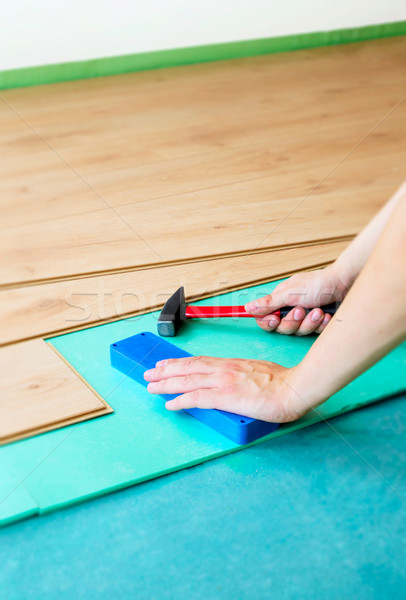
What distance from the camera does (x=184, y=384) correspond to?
114 cm

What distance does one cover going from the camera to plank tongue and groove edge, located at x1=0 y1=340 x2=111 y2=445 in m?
1.15

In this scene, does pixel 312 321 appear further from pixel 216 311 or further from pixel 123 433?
pixel 123 433

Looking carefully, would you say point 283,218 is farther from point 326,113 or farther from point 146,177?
point 326,113

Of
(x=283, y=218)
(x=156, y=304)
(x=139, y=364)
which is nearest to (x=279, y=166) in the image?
(x=283, y=218)

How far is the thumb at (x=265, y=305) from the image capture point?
4.63 feet

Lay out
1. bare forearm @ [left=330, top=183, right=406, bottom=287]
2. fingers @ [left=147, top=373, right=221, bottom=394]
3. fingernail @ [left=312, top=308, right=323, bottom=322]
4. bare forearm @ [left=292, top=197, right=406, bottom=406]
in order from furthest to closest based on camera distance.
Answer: fingernail @ [left=312, top=308, right=323, bottom=322], bare forearm @ [left=330, top=183, right=406, bottom=287], fingers @ [left=147, top=373, right=221, bottom=394], bare forearm @ [left=292, top=197, right=406, bottom=406]

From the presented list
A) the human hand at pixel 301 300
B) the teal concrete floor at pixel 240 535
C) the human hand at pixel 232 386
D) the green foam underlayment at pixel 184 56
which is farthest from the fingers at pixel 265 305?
the green foam underlayment at pixel 184 56

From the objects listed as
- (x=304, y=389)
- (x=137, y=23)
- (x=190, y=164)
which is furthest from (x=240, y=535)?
(x=137, y=23)

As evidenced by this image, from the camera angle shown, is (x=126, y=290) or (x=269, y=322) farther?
(x=126, y=290)

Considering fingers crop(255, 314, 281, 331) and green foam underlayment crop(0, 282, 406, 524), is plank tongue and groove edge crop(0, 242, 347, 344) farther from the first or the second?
fingers crop(255, 314, 281, 331)

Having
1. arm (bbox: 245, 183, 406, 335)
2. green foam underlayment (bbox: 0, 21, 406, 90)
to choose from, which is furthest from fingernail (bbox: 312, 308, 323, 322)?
green foam underlayment (bbox: 0, 21, 406, 90)

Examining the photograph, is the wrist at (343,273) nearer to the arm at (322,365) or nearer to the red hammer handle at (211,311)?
the red hammer handle at (211,311)

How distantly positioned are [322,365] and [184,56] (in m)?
3.19

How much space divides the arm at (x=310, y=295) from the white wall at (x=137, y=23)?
99.2 inches
